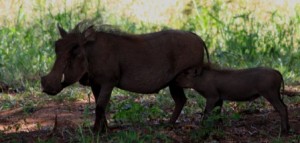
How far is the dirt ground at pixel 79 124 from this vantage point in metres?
6.35

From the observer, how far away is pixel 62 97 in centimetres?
876

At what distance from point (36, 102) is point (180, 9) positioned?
17.9 ft

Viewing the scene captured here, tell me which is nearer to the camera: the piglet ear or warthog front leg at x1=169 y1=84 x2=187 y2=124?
the piglet ear

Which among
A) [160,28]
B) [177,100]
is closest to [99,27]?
[177,100]

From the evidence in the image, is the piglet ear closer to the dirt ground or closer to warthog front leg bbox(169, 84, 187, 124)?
the dirt ground

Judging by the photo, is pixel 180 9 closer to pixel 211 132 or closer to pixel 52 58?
pixel 52 58

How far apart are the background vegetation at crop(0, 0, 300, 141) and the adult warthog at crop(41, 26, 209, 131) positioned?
4.46 feet

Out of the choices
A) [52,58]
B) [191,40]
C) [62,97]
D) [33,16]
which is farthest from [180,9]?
[191,40]

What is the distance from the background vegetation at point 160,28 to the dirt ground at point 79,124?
37 cm

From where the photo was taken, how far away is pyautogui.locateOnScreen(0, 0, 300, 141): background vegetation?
9.90m

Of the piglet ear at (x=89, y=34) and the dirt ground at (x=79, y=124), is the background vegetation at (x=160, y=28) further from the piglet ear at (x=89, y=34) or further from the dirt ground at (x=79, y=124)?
the piglet ear at (x=89, y=34)

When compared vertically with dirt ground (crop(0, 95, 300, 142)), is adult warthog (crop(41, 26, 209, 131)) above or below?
above

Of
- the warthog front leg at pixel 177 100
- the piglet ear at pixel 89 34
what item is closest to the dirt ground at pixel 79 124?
the warthog front leg at pixel 177 100

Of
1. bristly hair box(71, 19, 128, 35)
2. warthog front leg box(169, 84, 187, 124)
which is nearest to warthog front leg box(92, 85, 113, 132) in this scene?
bristly hair box(71, 19, 128, 35)
